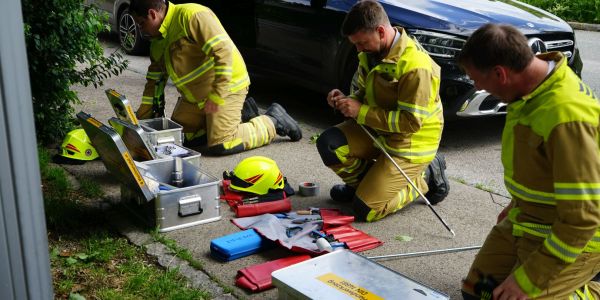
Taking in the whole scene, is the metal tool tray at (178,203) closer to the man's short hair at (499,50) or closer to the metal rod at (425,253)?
the metal rod at (425,253)

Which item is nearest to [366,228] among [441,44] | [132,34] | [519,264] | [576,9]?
[519,264]

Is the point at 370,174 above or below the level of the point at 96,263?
above

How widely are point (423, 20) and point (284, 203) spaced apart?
2.55 meters

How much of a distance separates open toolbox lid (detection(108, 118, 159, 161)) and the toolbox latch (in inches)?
25.3

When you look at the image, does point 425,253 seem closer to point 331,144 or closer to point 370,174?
point 370,174

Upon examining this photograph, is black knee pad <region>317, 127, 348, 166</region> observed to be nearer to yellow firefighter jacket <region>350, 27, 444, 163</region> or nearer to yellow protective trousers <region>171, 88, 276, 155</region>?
yellow firefighter jacket <region>350, 27, 444, 163</region>

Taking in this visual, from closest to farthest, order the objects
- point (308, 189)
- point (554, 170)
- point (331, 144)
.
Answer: point (554, 170) < point (331, 144) < point (308, 189)

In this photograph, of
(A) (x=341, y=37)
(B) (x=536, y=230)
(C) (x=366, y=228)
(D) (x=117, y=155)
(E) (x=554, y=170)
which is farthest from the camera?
(A) (x=341, y=37)

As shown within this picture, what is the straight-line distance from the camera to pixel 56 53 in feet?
19.9

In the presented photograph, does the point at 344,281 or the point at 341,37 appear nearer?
the point at 344,281

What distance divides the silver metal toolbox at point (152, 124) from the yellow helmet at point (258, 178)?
778 mm

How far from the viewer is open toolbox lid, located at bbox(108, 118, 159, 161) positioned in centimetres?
501

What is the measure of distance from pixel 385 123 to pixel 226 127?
198 cm

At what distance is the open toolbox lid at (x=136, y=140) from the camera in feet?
16.4
